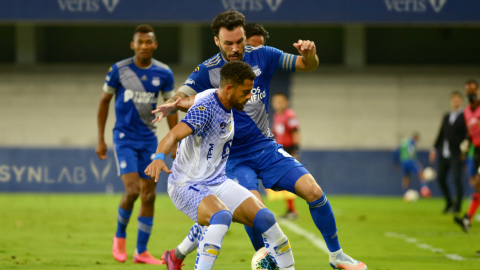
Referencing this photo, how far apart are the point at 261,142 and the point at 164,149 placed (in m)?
1.28

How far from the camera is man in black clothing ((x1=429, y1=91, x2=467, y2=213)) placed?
1206 cm

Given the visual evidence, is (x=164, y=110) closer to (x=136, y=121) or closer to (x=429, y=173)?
(x=136, y=121)

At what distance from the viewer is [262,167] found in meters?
5.15

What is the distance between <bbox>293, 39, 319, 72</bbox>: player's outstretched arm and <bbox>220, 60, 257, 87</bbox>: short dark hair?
58 centimetres

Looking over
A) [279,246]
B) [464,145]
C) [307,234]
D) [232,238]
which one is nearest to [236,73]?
[279,246]

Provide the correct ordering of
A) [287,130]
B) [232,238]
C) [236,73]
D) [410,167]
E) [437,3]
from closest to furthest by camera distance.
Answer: [236,73] < [232,238] < [287,130] < [437,3] < [410,167]

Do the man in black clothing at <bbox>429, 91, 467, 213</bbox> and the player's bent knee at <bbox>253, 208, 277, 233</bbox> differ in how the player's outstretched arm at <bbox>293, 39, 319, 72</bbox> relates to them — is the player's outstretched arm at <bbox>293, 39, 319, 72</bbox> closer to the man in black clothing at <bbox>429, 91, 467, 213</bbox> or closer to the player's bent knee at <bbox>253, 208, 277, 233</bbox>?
the player's bent knee at <bbox>253, 208, 277, 233</bbox>

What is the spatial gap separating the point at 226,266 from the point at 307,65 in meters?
2.17

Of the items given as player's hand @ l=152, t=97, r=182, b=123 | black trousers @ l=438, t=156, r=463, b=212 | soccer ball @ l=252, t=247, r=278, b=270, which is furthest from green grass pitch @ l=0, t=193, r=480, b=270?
player's hand @ l=152, t=97, r=182, b=123

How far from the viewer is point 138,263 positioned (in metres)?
6.21

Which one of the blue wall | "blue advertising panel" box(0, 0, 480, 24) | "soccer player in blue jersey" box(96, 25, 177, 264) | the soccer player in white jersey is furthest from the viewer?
the blue wall

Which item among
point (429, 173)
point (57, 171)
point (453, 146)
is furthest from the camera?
point (429, 173)

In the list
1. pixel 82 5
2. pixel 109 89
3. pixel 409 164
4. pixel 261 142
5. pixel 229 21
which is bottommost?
pixel 409 164

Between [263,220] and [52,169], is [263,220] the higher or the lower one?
the higher one
